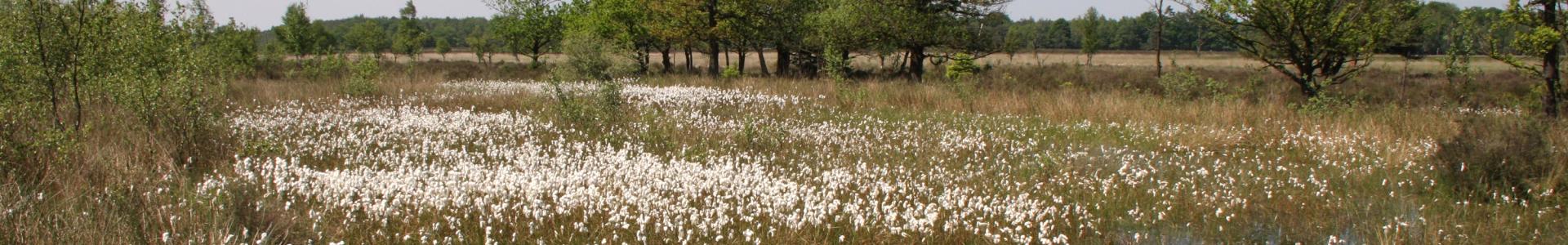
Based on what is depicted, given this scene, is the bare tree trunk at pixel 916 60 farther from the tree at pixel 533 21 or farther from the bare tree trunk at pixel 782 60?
the tree at pixel 533 21

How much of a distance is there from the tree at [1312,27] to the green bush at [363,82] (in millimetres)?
15357

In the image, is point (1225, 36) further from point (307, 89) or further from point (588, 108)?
point (307, 89)

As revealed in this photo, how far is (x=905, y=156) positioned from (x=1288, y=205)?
289 cm

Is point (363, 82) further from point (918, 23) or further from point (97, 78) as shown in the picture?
point (918, 23)

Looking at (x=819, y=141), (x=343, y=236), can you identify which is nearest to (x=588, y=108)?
(x=819, y=141)

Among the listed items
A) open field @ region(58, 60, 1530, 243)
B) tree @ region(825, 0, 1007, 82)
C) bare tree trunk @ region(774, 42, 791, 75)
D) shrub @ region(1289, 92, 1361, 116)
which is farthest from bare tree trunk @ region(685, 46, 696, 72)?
shrub @ region(1289, 92, 1361, 116)

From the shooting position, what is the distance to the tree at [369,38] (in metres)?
67.5

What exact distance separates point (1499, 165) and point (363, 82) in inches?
Answer: 569

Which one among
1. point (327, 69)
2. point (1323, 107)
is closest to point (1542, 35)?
point (1323, 107)

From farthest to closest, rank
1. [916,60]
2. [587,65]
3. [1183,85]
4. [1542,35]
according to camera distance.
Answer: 1. [916,60]
2. [1183,85]
3. [587,65]
4. [1542,35]

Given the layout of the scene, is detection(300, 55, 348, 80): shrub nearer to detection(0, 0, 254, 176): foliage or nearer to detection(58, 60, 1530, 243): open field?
detection(58, 60, 1530, 243): open field

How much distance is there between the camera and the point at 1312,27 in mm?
14117

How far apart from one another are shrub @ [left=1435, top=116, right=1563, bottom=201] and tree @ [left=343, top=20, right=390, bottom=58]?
69.2m

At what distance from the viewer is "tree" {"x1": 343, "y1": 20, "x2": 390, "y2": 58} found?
221 ft
